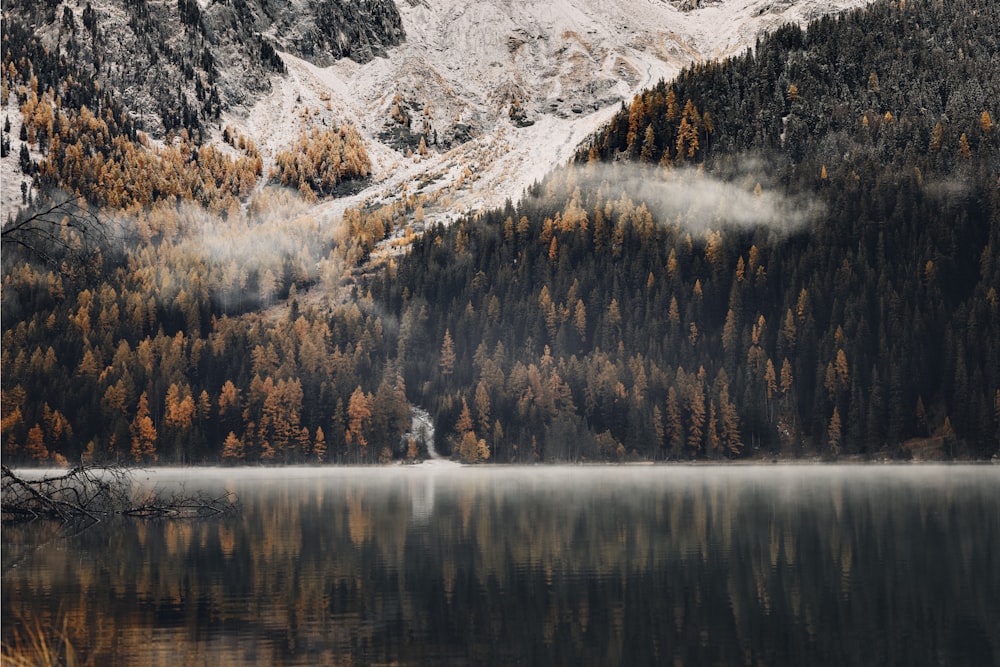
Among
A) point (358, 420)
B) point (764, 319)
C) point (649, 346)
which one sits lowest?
point (358, 420)

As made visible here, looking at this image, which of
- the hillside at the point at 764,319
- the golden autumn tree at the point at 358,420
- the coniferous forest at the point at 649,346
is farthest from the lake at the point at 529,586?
the golden autumn tree at the point at 358,420

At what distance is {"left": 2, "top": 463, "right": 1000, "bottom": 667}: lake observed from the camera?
90.5 ft

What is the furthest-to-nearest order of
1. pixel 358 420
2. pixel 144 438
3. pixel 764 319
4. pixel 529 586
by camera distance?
1. pixel 764 319
2. pixel 358 420
3. pixel 144 438
4. pixel 529 586

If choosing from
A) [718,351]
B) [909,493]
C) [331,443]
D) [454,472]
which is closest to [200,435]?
[331,443]

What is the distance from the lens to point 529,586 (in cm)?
3659

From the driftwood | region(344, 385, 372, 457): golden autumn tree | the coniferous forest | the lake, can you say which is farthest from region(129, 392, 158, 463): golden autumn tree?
the lake

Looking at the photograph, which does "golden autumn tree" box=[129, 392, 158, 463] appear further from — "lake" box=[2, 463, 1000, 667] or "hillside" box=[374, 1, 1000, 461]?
"lake" box=[2, 463, 1000, 667]

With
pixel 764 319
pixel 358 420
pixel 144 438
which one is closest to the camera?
pixel 144 438

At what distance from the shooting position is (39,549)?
44812 millimetres

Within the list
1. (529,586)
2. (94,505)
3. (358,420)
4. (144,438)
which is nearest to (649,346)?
(358,420)

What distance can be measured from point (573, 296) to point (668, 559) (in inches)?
5545

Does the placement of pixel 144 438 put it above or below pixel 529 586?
below

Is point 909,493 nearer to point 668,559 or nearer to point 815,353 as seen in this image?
point 668,559

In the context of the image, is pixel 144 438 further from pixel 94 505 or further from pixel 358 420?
pixel 94 505
